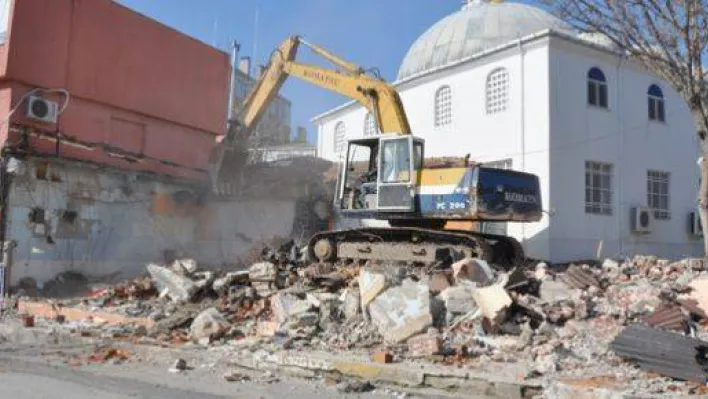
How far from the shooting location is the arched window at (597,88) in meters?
21.2

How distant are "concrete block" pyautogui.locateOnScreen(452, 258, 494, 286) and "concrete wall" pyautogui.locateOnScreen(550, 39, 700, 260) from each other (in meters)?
9.06

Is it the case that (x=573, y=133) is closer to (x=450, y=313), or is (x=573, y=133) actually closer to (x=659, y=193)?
(x=659, y=193)

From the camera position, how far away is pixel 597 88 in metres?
21.4

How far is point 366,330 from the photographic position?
373 inches

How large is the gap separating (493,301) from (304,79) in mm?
11169

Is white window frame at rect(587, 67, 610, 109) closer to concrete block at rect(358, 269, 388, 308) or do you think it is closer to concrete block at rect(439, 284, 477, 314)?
concrete block at rect(439, 284, 477, 314)

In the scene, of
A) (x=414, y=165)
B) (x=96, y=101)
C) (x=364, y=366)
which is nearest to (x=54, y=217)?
(x=96, y=101)

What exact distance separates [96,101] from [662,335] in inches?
598

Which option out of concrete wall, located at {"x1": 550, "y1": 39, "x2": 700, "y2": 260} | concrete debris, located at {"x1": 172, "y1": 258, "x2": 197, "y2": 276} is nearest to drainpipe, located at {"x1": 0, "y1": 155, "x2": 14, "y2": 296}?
concrete debris, located at {"x1": 172, "y1": 258, "x2": 197, "y2": 276}

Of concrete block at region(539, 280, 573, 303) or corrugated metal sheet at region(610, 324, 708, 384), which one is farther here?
concrete block at region(539, 280, 573, 303)

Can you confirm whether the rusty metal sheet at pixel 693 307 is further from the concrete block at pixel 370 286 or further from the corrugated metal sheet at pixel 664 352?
the concrete block at pixel 370 286

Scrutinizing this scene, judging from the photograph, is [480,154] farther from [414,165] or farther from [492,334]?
[492,334]

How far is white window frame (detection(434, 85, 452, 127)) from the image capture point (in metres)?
23.5

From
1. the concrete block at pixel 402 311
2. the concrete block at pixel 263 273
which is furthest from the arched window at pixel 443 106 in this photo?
the concrete block at pixel 402 311
